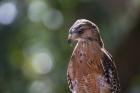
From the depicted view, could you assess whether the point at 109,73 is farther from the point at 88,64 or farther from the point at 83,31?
the point at 83,31

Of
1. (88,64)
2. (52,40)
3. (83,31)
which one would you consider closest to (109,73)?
(88,64)

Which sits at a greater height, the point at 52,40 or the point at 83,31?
the point at 83,31

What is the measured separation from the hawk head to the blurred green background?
396 inches

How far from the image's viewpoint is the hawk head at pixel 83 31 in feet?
21.4

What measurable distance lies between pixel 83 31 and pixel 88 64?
30cm

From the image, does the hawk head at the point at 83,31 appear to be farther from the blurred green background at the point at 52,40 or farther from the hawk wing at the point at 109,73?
the blurred green background at the point at 52,40

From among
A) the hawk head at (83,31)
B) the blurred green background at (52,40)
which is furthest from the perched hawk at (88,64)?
the blurred green background at (52,40)

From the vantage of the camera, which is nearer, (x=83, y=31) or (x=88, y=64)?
(x=83, y=31)

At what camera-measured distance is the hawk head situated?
6508mm

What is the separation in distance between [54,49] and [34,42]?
1.06 metres

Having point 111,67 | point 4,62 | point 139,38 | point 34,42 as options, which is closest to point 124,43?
point 139,38

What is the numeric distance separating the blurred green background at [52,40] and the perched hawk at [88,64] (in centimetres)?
→ 993

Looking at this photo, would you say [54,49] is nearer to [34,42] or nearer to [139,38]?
[34,42]

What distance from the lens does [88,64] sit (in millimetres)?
6770
